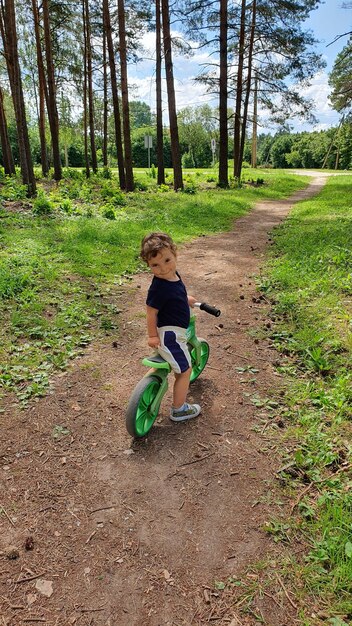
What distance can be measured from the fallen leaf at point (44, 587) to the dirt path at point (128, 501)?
10 millimetres

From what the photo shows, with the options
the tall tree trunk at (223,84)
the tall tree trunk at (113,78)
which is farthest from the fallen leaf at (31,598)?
the tall tree trunk at (223,84)

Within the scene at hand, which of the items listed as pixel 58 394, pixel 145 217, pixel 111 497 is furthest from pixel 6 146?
pixel 111 497

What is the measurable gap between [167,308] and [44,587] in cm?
186

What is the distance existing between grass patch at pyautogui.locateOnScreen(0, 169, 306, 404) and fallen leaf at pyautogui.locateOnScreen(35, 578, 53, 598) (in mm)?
1673

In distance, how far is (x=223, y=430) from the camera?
124 inches

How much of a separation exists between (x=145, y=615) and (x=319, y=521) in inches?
42.4

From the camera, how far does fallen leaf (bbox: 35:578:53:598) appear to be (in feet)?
6.51

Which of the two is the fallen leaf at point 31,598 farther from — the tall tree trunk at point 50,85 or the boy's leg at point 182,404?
the tall tree trunk at point 50,85

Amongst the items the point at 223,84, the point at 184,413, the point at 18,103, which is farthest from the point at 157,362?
the point at 223,84

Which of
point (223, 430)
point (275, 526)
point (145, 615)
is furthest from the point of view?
point (223, 430)

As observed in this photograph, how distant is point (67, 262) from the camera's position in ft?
22.7

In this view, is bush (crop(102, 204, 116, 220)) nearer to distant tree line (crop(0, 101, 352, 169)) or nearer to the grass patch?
the grass patch

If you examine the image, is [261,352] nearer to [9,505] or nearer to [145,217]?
[9,505]

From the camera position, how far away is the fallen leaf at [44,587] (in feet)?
6.51
